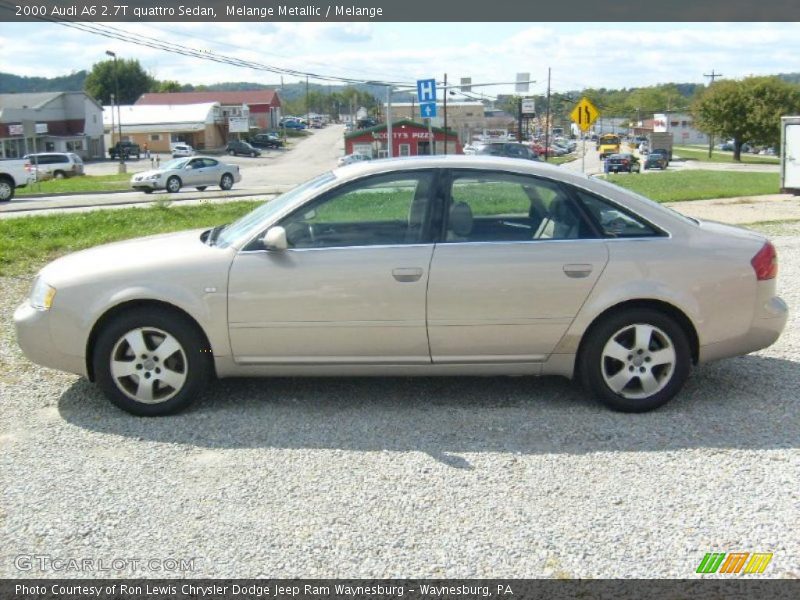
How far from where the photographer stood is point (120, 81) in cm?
12394

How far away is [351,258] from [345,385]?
1.08 meters

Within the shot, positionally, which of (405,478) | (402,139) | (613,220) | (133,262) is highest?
(402,139)

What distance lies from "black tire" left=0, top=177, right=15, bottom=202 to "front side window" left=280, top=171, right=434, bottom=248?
90.6 feet

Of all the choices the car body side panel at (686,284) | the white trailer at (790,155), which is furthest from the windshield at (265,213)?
the white trailer at (790,155)

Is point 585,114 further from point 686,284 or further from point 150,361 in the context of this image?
point 150,361

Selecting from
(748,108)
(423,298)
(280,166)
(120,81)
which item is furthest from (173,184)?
(120,81)

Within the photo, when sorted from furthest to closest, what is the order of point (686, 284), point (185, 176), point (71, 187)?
point (71, 187) → point (185, 176) → point (686, 284)

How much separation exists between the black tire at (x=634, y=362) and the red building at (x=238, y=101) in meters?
97.0

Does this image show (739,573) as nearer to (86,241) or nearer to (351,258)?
(351,258)

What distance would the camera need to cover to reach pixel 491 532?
3.70 meters

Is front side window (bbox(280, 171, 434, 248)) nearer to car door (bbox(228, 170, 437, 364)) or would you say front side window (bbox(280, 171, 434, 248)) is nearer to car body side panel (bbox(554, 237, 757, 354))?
car door (bbox(228, 170, 437, 364))

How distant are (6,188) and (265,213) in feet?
90.0

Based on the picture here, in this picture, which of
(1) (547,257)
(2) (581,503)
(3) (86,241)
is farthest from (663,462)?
(3) (86,241)

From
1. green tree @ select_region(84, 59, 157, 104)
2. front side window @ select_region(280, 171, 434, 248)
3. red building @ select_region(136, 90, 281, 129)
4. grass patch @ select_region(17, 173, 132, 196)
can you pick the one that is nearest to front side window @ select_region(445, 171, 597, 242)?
front side window @ select_region(280, 171, 434, 248)
